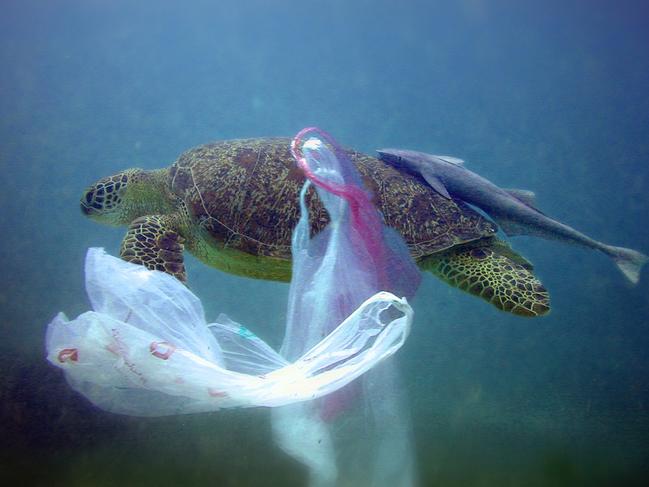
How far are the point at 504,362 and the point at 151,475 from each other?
536cm

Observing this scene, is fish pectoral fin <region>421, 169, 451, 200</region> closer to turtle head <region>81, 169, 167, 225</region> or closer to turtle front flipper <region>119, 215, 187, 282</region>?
turtle front flipper <region>119, 215, 187, 282</region>

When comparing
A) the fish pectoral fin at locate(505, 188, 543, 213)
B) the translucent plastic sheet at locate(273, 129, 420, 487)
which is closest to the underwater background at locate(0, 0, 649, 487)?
the translucent plastic sheet at locate(273, 129, 420, 487)

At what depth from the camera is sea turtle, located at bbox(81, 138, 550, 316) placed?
8.67 ft

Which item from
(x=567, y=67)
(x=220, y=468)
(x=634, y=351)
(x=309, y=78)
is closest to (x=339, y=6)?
(x=309, y=78)

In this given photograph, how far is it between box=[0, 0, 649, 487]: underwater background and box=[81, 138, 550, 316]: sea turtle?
2.07 m

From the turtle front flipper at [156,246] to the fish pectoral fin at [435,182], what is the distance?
1.77m

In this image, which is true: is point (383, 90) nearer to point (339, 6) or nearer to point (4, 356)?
point (339, 6)

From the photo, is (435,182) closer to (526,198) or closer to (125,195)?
(526,198)

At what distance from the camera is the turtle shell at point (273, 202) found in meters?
2.66

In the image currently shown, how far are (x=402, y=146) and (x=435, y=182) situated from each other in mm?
8099

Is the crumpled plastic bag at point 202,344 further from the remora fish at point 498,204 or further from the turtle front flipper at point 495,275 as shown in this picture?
the remora fish at point 498,204

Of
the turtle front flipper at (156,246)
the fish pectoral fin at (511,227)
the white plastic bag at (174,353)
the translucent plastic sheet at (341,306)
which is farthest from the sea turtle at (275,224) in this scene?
the white plastic bag at (174,353)

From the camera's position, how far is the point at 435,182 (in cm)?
304

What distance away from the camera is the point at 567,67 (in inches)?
388
